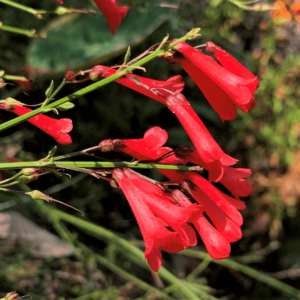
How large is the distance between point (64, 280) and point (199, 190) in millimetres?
1316

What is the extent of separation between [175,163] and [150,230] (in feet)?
0.65

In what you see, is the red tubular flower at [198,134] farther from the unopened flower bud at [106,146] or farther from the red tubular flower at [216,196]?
the unopened flower bud at [106,146]

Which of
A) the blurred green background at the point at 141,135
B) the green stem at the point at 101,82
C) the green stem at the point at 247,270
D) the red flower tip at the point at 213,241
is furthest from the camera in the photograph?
the green stem at the point at 247,270

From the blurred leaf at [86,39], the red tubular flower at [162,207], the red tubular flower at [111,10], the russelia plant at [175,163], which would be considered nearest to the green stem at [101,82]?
the russelia plant at [175,163]

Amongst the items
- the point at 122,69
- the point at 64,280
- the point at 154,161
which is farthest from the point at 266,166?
the point at 122,69

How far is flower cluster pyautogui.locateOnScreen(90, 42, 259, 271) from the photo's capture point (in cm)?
74

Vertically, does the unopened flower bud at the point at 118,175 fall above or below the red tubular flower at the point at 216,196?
below

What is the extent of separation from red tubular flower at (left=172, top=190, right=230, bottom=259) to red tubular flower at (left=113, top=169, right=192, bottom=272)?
41mm

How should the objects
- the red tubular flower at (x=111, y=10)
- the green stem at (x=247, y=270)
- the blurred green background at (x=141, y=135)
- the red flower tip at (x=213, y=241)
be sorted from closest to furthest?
the red flower tip at (x=213, y=241) → the red tubular flower at (x=111, y=10) → the blurred green background at (x=141, y=135) → the green stem at (x=247, y=270)

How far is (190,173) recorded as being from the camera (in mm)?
840

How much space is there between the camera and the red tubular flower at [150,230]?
0.73 m

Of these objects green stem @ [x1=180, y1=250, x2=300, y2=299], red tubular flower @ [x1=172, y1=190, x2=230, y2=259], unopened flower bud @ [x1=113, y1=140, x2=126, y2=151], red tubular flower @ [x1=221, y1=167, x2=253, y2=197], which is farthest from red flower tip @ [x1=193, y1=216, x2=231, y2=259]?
green stem @ [x1=180, y1=250, x2=300, y2=299]

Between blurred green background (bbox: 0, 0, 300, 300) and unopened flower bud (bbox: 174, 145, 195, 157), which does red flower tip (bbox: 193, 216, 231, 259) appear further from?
blurred green background (bbox: 0, 0, 300, 300)

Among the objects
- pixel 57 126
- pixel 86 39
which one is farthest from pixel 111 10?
pixel 57 126
